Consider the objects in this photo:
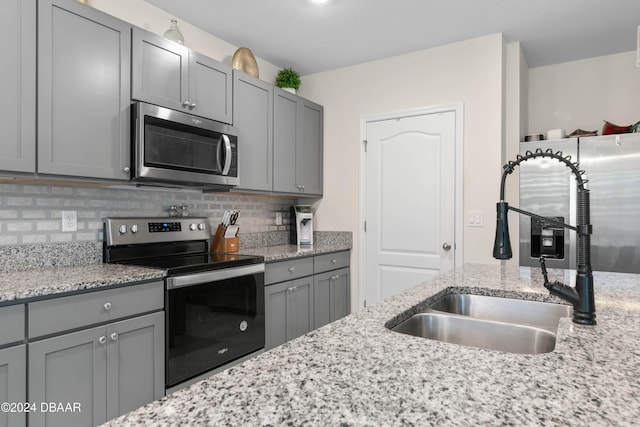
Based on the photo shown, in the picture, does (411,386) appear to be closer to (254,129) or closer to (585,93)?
(254,129)

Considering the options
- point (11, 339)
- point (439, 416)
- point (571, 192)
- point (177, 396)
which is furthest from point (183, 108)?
point (571, 192)

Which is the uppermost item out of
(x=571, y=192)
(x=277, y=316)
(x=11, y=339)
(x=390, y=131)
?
(x=390, y=131)

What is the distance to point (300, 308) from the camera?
123 inches

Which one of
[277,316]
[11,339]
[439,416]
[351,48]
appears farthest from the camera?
[351,48]

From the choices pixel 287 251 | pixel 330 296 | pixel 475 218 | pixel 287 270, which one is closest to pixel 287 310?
pixel 287 270

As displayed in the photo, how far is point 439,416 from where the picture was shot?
58 centimetres

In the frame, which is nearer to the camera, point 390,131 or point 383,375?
point 383,375

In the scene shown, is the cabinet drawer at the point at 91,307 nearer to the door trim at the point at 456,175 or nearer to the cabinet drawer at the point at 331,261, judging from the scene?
the cabinet drawer at the point at 331,261

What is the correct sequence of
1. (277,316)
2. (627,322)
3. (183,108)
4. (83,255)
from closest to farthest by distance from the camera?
(627,322)
(83,255)
(183,108)
(277,316)

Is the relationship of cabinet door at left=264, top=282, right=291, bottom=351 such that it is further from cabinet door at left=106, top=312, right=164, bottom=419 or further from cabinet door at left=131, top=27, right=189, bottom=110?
cabinet door at left=131, top=27, right=189, bottom=110

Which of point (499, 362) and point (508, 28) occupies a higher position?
point (508, 28)

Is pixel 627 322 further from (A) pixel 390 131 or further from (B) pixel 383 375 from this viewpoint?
(A) pixel 390 131

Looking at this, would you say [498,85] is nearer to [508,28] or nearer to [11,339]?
[508,28]

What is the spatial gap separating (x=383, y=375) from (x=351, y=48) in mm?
3147
